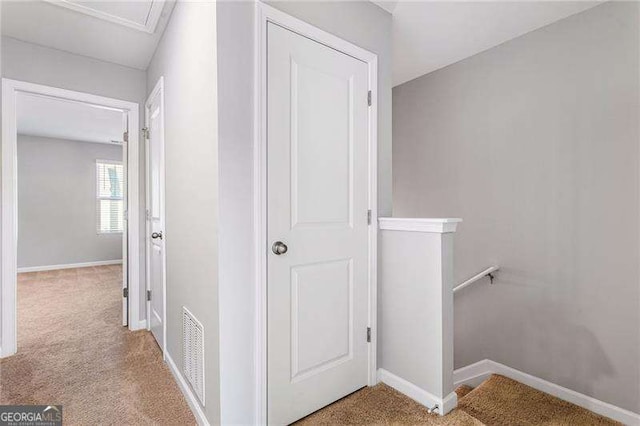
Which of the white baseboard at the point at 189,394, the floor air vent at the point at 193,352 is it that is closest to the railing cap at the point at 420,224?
the floor air vent at the point at 193,352

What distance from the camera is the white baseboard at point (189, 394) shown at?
5.18 ft

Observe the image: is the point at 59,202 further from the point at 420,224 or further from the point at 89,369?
the point at 420,224

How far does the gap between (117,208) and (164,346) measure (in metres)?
5.55

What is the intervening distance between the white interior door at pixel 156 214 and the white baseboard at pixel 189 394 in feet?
1.04

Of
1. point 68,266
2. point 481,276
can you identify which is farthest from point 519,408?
point 68,266

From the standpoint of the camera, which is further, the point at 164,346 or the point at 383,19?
the point at 164,346

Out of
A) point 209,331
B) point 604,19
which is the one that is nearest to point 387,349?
point 209,331

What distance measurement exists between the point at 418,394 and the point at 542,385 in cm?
115

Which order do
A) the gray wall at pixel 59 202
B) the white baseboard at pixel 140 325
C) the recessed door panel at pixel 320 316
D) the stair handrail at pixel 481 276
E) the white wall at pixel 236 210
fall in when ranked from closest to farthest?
the white wall at pixel 236 210 → the recessed door panel at pixel 320 316 → the stair handrail at pixel 481 276 → the white baseboard at pixel 140 325 → the gray wall at pixel 59 202

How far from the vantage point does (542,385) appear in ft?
7.34

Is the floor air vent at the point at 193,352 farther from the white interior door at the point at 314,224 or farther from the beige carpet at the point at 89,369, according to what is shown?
the white interior door at the point at 314,224

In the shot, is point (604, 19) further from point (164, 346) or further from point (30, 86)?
point (30, 86)

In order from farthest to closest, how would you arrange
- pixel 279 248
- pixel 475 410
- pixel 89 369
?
pixel 89 369 → pixel 475 410 → pixel 279 248

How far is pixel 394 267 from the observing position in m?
1.95
